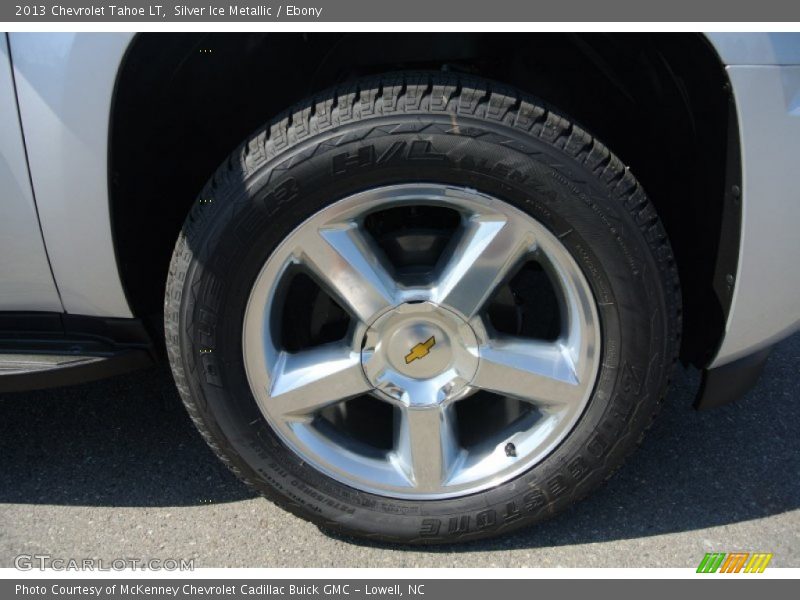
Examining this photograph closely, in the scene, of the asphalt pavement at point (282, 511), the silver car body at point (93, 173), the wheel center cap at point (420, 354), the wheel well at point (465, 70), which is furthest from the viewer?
the asphalt pavement at point (282, 511)

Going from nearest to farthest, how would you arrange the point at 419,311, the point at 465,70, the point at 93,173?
the point at 93,173
the point at 419,311
the point at 465,70

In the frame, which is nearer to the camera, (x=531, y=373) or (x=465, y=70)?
(x=531, y=373)

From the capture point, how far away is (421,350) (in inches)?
68.2

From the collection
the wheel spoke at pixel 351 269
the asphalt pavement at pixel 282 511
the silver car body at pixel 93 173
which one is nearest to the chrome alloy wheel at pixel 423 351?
the wheel spoke at pixel 351 269

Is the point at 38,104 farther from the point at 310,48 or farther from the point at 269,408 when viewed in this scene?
the point at 269,408

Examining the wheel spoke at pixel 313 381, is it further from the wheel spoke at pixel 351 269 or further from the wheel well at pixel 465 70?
the wheel well at pixel 465 70

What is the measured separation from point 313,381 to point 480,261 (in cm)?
47

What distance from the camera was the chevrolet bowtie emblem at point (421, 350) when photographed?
173cm

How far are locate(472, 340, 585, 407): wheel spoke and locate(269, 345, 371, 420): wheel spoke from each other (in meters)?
0.28

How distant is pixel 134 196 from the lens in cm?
173

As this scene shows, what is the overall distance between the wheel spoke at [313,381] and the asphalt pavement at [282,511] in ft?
1.22

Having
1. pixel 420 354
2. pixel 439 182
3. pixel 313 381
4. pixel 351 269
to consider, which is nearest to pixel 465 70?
pixel 439 182

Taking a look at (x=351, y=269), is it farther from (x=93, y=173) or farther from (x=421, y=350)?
(x=93, y=173)

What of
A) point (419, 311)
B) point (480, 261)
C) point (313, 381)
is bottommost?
point (313, 381)
